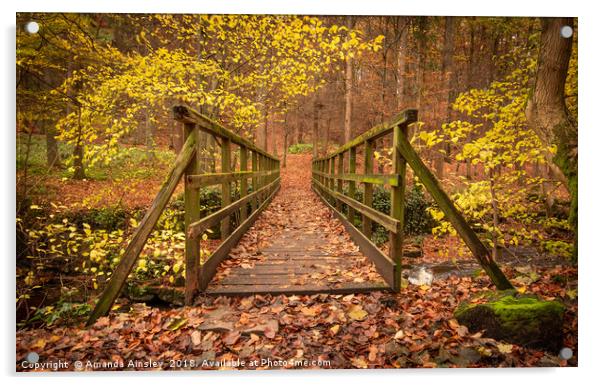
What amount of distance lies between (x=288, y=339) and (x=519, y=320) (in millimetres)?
1563

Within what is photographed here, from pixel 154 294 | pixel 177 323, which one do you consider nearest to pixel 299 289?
pixel 177 323

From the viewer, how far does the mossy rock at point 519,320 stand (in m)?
2.14

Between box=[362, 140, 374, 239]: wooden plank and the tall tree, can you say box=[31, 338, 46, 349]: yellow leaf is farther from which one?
the tall tree

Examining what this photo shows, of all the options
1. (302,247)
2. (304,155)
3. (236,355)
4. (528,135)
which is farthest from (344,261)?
→ (304,155)

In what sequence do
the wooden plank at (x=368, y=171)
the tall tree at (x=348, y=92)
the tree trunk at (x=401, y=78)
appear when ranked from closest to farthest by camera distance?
the wooden plank at (x=368, y=171)
the tree trunk at (x=401, y=78)
the tall tree at (x=348, y=92)

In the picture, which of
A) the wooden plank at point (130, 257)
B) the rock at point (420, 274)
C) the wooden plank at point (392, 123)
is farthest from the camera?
the rock at point (420, 274)

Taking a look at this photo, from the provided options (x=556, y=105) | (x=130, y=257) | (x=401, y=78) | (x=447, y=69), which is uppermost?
(x=401, y=78)

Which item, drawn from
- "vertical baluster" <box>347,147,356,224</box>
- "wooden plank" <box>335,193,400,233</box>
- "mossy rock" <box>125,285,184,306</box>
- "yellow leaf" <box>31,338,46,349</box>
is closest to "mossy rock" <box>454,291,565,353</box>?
"wooden plank" <box>335,193,400,233</box>

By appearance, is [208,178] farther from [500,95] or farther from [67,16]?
[500,95]

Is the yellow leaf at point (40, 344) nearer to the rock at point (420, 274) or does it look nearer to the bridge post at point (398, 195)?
the bridge post at point (398, 195)

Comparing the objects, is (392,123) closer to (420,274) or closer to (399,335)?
(399,335)

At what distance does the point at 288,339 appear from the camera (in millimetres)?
2203

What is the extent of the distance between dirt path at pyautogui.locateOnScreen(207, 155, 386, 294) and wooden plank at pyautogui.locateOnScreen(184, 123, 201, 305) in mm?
222

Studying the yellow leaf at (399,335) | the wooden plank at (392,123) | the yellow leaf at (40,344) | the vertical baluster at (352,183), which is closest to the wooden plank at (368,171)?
the wooden plank at (392,123)
